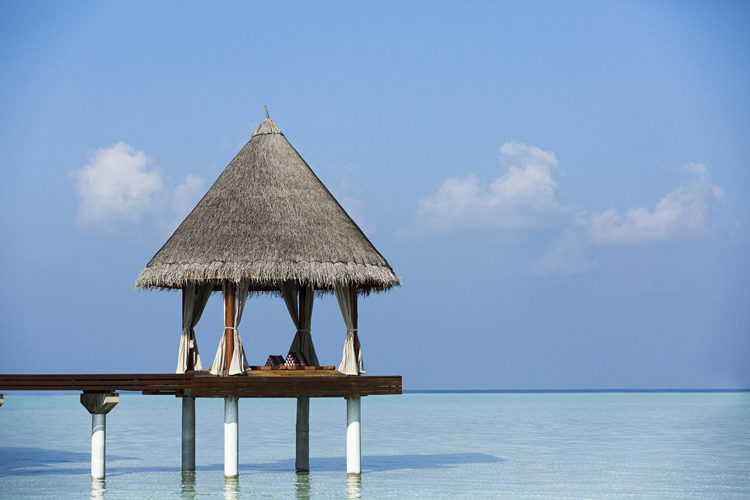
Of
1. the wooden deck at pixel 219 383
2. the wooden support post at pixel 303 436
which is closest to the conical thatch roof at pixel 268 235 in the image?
the wooden deck at pixel 219 383

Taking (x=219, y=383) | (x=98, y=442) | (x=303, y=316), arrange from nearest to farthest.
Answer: (x=219, y=383) < (x=98, y=442) < (x=303, y=316)

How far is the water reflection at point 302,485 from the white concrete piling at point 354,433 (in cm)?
90

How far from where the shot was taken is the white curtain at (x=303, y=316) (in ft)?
69.9

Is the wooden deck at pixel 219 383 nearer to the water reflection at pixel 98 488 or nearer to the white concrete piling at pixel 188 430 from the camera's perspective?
the water reflection at pixel 98 488

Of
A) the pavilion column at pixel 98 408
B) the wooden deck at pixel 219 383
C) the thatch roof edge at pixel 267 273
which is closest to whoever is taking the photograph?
the wooden deck at pixel 219 383

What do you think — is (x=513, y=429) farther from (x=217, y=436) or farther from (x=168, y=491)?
(x=168, y=491)

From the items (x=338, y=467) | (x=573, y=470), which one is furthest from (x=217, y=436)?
(x=573, y=470)

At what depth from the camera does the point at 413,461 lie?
2720cm

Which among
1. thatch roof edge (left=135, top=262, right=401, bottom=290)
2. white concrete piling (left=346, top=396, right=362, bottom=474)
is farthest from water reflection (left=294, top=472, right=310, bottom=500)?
thatch roof edge (left=135, top=262, right=401, bottom=290)

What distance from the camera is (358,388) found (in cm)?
1942

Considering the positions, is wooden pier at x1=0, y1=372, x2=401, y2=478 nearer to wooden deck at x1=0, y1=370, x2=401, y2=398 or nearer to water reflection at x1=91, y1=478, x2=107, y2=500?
wooden deck at x1=0, y1=370, x2=401, y2=398

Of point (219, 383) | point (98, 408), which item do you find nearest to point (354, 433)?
point (219, 383)

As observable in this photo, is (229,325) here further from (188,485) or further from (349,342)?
(188,485)

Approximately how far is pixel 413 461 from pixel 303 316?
282 inches
